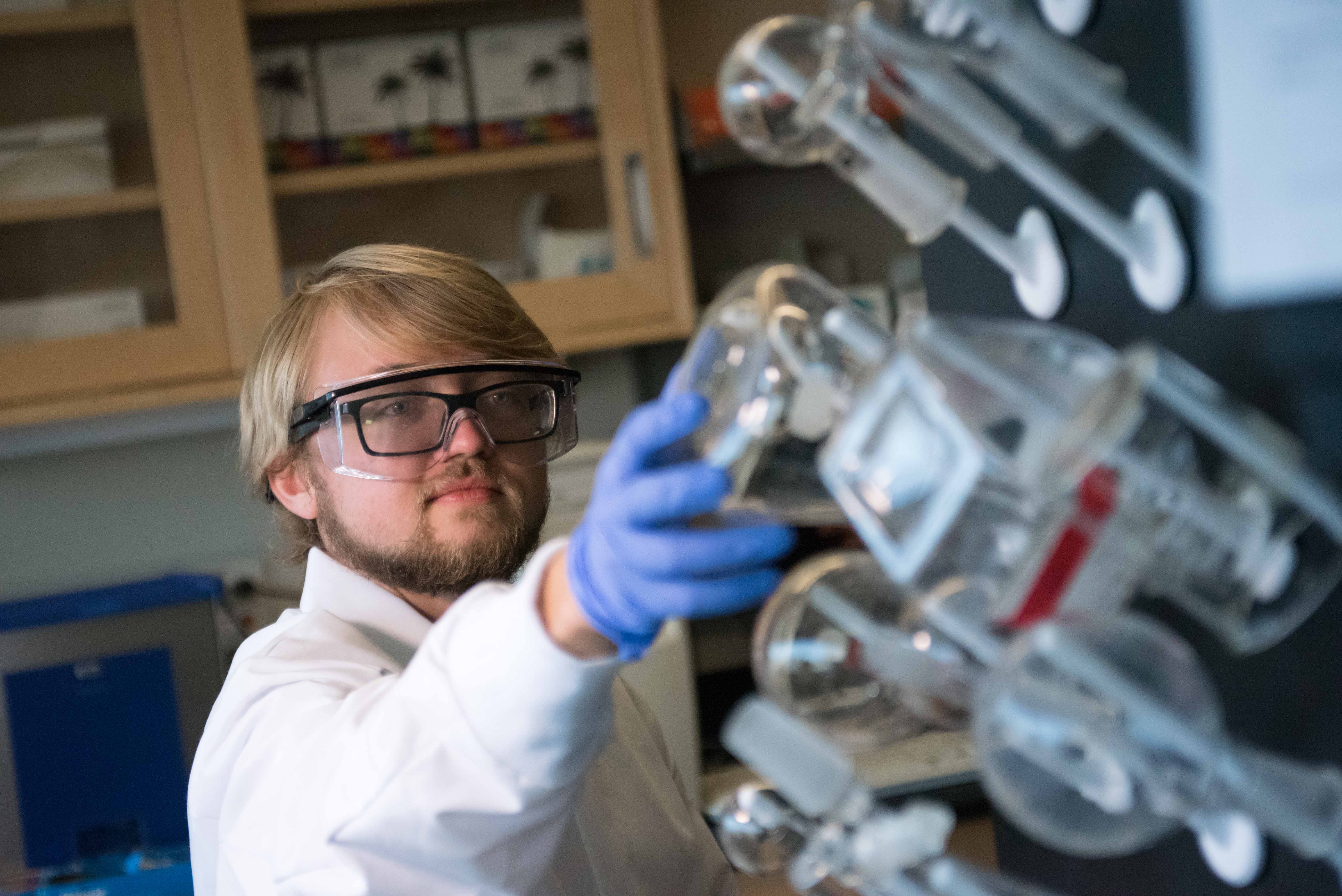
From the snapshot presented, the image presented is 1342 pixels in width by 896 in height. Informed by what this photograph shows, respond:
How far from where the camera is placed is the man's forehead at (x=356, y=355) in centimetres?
118

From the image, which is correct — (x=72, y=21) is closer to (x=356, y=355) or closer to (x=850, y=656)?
(x=356, y=355)

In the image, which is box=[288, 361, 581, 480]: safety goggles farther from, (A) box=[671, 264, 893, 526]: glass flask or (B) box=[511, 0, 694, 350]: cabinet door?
(B) box=[511, 0, 694, 350]: cabinet door

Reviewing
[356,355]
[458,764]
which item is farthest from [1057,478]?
[356,355]

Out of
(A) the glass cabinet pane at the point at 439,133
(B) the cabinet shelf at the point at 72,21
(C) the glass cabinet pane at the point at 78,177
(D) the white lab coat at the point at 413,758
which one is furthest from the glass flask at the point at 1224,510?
(B) the cabinet shelf at the point at 72,21

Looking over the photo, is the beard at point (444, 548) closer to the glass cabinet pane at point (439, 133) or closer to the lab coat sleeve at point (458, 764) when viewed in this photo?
the lab coat sleeve at point (458, 764)

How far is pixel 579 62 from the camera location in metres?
2.22

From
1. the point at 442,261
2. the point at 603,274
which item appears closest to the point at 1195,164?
the point at 442,261

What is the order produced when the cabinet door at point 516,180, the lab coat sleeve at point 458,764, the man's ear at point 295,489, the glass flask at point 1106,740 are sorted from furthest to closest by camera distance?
the cabinet door at point 516,180 → the man's ear at point 295,489 → the lab coat sleeve at point 458,764 → the glass flask at point 1106,740

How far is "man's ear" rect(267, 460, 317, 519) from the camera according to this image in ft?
4.29

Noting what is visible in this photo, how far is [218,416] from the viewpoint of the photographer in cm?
225

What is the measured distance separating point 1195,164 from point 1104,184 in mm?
90

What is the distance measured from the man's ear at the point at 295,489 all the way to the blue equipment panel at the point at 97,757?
82 cm

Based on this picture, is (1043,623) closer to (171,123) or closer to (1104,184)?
(1104,184)

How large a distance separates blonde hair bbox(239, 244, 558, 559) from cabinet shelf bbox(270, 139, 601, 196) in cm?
85
